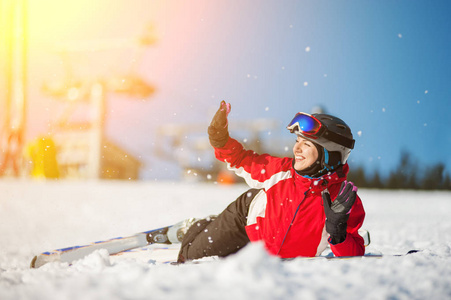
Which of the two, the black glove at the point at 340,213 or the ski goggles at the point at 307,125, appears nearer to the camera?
the black glove at the point at 340,213

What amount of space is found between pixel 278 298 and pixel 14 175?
57.3 feet

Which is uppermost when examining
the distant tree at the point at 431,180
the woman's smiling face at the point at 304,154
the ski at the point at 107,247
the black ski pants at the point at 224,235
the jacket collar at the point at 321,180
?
the woman's smiling face at the point at 304,154

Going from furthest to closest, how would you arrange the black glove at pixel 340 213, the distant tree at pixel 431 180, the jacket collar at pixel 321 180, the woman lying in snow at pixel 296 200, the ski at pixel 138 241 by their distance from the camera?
the distant tree at pixel 431 180, the ski at pixel 138 241, the jacket collar at pixel 321 180, the woman lying in snow at pixel 296 200, the black glove at pixel 340 213

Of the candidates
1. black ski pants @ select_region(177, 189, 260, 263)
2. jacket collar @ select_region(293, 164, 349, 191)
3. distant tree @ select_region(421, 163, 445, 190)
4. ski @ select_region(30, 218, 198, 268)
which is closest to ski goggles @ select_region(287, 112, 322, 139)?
jacket collar @ select_region(293, 164, 349, 191)

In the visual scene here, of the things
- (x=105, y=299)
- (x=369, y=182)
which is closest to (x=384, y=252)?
(x=105, y=299)

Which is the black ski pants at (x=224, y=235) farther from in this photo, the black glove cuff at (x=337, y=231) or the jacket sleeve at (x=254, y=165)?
the black glove cuff at (x=337, y=231)

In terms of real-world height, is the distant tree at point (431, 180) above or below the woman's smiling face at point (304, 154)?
below

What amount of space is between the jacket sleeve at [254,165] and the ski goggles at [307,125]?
0.33m

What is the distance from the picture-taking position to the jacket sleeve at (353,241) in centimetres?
255

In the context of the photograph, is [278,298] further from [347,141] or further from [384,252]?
[384,252]

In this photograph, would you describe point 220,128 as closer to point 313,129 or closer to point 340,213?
point 313,129

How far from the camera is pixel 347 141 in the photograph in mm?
2957

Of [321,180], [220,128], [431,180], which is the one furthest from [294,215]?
[431,180]

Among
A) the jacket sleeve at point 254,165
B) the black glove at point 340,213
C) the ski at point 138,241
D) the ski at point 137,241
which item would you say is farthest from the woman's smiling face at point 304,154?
the ski at point 137,241
